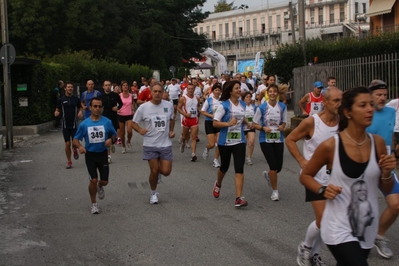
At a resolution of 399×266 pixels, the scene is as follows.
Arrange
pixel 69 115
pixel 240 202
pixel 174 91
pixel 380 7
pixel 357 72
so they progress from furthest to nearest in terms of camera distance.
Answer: pixel 380 7 → pixel 174 91 → pixel 357 72 → pixel 69 115 → pixel 240 202

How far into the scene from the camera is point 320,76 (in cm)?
2191

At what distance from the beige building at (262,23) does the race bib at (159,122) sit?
7787 cm

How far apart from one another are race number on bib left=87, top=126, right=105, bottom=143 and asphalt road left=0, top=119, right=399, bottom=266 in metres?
1.04

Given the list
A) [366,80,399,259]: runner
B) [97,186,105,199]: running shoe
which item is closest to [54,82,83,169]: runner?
[97,186,105,199]: running shoe

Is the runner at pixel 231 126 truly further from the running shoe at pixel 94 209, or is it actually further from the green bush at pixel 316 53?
the green bush at pixel 316 53

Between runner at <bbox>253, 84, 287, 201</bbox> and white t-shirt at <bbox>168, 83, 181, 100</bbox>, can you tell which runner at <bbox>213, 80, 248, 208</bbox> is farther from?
white t-shirt at <bbox>168, 83, 181, 100</bbox>

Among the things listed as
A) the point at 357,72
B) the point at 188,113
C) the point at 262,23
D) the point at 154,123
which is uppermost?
the point at 262,23

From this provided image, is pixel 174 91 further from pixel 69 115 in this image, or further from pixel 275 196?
pixel 275 196

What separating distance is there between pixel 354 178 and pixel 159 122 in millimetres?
5954

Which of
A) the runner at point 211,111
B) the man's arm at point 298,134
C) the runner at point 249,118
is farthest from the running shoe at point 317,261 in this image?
the runner at point 211,111

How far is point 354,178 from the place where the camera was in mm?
4348

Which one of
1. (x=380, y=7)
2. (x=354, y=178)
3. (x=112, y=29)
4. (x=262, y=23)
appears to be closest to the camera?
(x=354, y=178)

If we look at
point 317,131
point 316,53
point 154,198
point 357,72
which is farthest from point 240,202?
point 316,53

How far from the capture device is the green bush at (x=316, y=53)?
2850 centimetres
